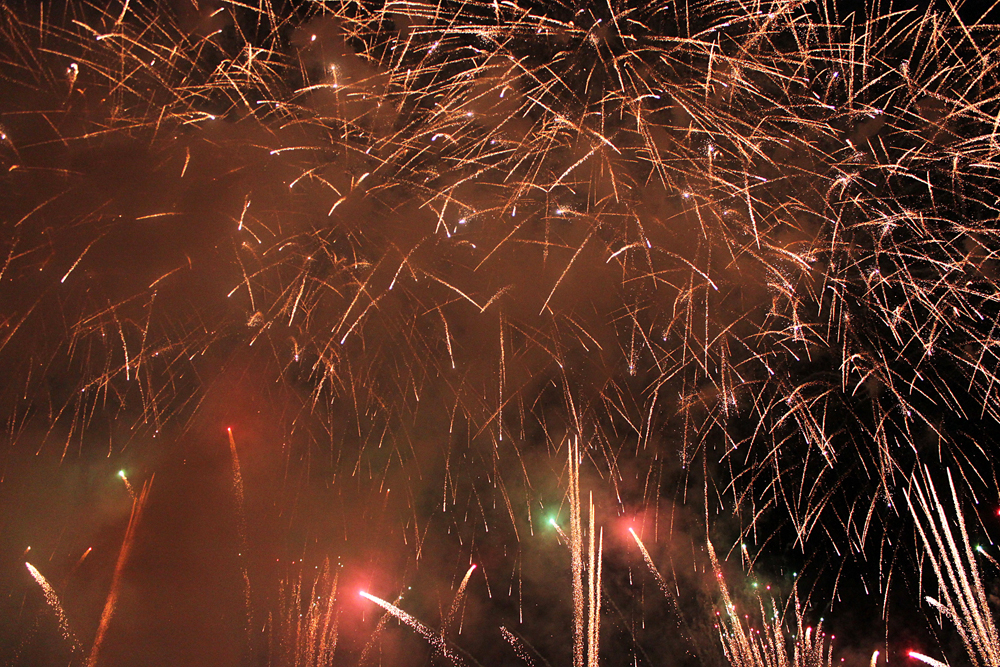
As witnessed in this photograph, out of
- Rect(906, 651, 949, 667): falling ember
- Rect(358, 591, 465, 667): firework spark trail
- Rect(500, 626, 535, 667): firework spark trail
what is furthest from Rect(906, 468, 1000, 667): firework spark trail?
Rect(358, 591, 465, 667): firework spark trail

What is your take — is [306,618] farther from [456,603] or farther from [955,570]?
[955,570]

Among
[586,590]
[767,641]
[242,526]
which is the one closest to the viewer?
[242,526]

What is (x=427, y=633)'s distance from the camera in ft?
24.7

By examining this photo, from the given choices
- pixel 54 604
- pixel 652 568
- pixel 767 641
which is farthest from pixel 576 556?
pixel 54 604

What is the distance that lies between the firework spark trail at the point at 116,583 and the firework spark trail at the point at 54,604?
0.22 m

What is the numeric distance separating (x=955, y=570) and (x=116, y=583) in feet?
32.3

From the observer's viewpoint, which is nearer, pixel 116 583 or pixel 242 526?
pixel 116 583

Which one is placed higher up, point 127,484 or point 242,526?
point 127,484

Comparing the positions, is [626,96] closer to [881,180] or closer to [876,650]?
[881,180]

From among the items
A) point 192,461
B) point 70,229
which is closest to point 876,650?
point 192,461

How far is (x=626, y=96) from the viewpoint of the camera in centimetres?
382

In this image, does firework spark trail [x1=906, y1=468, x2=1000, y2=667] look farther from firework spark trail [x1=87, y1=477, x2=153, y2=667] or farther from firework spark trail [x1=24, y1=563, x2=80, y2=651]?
firework spark trail [x1=24, y1=563, x2=80, y2=651]

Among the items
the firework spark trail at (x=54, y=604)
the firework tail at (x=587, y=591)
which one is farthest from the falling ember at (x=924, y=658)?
the firework spark trail at (x=54, y=604)

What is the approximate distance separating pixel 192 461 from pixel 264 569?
169cm
